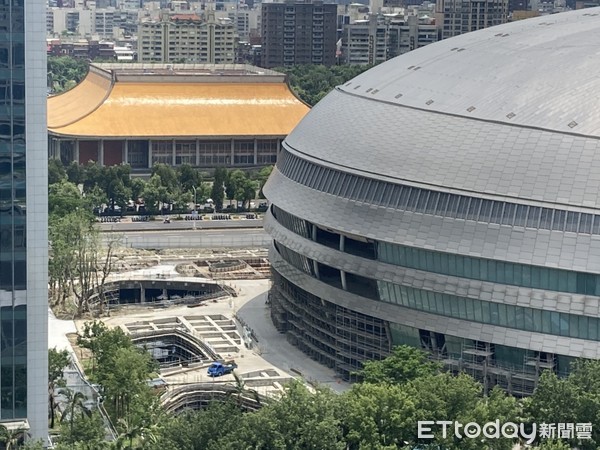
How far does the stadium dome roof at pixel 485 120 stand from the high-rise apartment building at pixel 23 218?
24552mm

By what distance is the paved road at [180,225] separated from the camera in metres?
142

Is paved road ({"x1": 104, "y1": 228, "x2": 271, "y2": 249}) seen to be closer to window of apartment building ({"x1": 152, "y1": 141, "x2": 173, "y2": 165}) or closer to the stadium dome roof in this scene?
the stadium dome roof

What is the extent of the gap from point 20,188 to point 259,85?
403ft

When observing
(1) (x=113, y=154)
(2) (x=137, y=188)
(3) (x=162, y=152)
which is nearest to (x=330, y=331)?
(2) (x=137, y=188)

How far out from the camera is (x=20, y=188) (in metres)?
65.2

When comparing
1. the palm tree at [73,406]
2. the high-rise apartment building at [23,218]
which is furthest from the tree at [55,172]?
the high-rise apartment building at [23,218]

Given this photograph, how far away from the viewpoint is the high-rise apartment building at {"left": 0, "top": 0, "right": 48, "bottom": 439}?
64188mm

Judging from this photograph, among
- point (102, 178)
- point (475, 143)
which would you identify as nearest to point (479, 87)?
point (475, 143)

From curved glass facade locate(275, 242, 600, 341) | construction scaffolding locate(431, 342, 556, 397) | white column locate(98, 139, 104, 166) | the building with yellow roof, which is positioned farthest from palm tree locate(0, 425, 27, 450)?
white column locate(98, 139, 104, 166)

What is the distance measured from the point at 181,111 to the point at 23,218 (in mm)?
115770

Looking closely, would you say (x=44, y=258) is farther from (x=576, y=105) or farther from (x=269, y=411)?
(x=576, y=105)

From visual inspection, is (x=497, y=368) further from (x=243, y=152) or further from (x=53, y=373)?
(x=243, y=152)

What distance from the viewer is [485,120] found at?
3302 inches

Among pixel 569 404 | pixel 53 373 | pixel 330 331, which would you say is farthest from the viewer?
pixel 330 331
